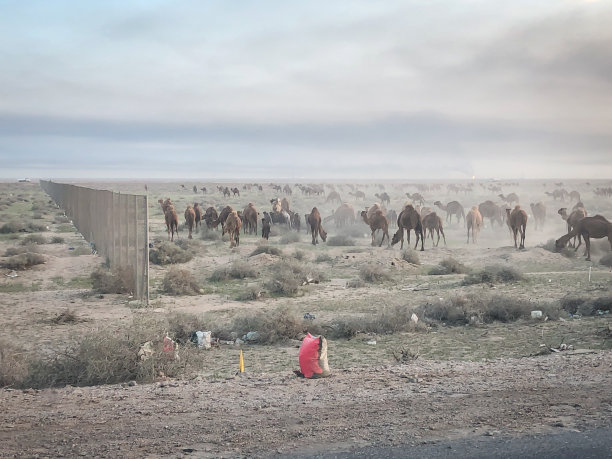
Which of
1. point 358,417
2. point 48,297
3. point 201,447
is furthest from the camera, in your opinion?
point 48,297

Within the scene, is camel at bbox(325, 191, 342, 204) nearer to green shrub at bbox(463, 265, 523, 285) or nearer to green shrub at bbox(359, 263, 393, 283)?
green shrub at bbox(359, 263, 393, 283)

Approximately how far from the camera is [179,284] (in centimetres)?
1923

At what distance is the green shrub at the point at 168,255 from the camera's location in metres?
25.5

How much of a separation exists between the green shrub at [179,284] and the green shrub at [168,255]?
5811mm

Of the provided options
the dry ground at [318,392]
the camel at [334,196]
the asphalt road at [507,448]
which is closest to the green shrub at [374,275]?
the dry ground at [318,392]

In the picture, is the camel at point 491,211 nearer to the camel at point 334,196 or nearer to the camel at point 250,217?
the camel at point 250,217

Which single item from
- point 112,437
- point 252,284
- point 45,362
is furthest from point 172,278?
point 112,437

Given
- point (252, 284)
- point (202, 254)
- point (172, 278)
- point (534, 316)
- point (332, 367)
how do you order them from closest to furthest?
point (332, 367)
point (534, 316)
point (172, 278)
point (252, 284)
point (202, 254)

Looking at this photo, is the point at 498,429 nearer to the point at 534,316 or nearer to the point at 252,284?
the point at 534,316

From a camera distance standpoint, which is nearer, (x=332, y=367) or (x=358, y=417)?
(x=358, y=417)

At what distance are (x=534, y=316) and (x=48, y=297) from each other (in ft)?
42.6

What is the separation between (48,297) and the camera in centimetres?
1814

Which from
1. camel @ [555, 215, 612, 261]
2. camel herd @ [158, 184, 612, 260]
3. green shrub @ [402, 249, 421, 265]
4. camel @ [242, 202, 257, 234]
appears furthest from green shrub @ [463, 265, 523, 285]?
camel @ [242, 202, 257, 234]

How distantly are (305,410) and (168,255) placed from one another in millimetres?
18915
